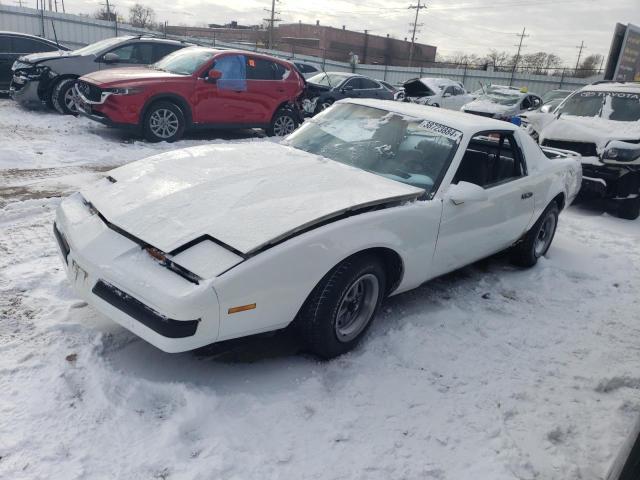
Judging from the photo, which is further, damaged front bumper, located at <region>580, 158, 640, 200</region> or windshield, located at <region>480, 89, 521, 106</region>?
windshield, located at <region>480, 89, 521, 106</region>

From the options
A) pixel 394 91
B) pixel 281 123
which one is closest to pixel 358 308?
pixel 281 123

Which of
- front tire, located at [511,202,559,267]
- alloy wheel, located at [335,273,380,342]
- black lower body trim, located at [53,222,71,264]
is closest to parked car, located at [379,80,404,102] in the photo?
front tire, located at [511,202,559,267]

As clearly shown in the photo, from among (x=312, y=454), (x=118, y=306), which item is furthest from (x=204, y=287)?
(x=312, y=454)

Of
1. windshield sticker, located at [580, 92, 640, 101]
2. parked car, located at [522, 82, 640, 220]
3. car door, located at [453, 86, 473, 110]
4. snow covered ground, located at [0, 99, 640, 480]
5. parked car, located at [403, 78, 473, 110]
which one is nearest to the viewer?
snow covered ground, located at [0, 99, 640, 480]

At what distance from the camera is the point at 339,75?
47.6ft

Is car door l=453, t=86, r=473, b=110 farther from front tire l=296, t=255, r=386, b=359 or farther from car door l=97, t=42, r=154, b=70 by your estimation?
front tire l=296, t=255, r=386, b=359

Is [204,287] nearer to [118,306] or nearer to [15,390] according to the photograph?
[118,306]

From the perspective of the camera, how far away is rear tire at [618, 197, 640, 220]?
7188 mm

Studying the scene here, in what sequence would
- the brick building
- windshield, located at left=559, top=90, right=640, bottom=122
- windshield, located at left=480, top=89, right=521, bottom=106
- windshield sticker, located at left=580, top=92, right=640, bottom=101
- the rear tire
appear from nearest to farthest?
the rear tire → windshield, located at left=559, top=90, right=640, bottom=122 → windshield sticker, located at left=580, top=92, right=640, bottom=101 → windshield, located at left=480, top=89, right=521, bottom=106 → the brick building

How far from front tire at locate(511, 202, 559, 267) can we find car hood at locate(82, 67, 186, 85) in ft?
21.1

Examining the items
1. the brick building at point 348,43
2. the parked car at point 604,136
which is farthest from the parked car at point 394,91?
the brick building at point 348,43

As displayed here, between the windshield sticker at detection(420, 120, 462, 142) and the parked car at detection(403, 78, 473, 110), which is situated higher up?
the windshield sticker at detection(420, 120, 462, 142)

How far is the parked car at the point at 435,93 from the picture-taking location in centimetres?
1714

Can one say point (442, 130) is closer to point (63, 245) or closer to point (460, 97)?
point (63, 245)
